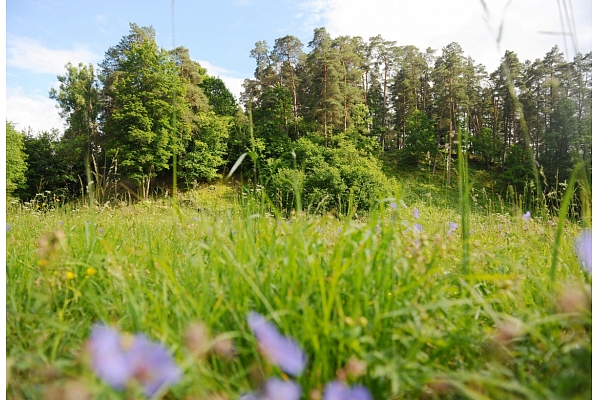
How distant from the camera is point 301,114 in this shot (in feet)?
77.8

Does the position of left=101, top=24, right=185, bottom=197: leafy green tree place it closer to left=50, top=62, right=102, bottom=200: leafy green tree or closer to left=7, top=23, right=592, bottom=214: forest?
left=7, top=23, right=592, bottom=214: forest

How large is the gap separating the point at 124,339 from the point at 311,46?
25189 millimetres

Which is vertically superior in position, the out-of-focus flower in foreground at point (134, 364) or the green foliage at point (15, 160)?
the green foliage at point (15, 160)

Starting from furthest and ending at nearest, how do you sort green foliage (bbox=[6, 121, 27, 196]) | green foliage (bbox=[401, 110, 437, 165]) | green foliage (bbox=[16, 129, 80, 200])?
green foliage (bbox=[401, 110, 437, 165])
green foliage (bbox=[16, 129, 80, 200])
green foliage (bbox=[6, 121, 27, 196])

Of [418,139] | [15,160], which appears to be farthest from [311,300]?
[418,139]

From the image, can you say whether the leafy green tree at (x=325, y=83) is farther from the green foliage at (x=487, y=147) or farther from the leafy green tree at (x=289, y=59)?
the green foliage at (x=487, y=147)

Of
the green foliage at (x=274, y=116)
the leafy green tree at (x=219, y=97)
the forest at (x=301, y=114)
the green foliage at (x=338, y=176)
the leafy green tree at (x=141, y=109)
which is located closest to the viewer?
the green foliage at (x=338, y=176)

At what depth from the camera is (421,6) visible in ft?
5.31

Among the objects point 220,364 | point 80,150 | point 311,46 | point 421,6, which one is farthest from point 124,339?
point 311,46

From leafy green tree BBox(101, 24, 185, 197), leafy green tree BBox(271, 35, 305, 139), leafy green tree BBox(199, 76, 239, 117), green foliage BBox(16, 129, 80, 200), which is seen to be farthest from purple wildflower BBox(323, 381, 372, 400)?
leafy green tree BBox(199, 76, 239, 117)

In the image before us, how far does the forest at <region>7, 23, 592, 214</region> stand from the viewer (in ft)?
63.0

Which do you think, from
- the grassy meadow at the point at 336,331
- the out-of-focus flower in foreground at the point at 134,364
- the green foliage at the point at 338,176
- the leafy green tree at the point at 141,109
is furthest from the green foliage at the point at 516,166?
the out-of-focus flower in foreground at the point at 134,364

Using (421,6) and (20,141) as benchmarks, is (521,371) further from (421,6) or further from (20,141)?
(20,141)

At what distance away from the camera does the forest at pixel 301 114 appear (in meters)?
19.2
